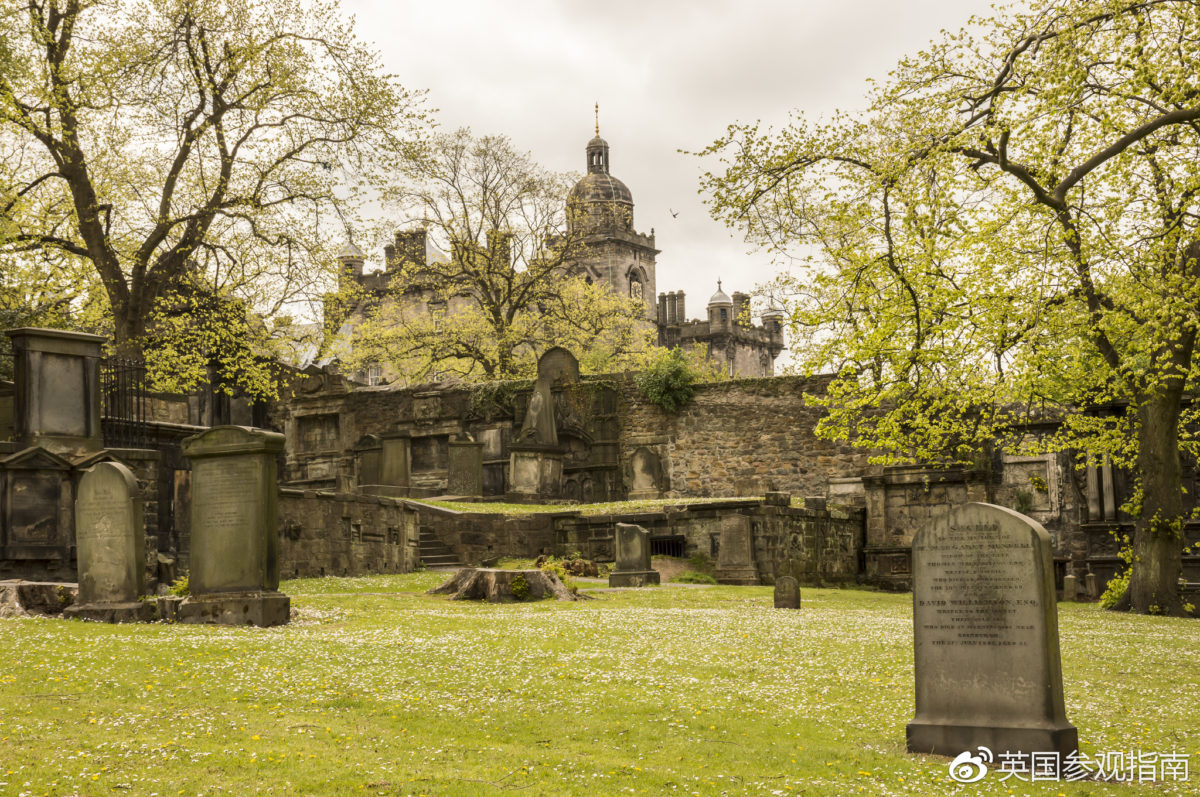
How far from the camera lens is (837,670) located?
419 inches

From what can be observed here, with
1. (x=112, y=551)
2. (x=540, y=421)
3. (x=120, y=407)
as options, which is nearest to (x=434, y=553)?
(x=120, y=407)

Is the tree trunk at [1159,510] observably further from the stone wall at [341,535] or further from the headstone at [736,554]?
the stone wall at [341,535]

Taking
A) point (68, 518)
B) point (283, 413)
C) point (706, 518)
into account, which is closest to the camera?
point (68, 518)

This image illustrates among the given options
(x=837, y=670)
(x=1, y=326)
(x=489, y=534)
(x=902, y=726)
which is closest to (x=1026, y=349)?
(x=837, y=670)

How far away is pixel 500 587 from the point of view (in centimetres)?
1652

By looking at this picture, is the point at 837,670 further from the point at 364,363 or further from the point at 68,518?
the point at 364,363

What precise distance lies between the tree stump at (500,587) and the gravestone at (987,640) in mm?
9571

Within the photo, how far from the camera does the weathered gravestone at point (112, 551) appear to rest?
12.6 meters

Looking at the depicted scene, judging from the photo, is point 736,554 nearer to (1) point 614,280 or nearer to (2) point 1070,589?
(2) point 1070,589

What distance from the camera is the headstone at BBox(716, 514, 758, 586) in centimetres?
2320

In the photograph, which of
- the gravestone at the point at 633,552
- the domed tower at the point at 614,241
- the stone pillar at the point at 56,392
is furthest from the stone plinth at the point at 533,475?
the domed tower at the point at 614,241

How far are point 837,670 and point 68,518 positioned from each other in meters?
9.82

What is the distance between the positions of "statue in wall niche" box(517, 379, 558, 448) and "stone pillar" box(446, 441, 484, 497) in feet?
4.67

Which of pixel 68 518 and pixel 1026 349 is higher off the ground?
pixel 1026 349
